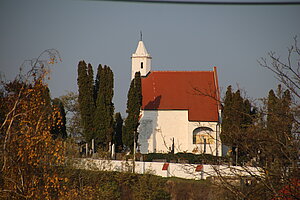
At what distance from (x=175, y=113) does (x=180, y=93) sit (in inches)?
75.6

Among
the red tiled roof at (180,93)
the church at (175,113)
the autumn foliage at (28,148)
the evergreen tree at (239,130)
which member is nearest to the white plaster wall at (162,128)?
the church at (175,113)

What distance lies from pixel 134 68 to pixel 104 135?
1171 cm

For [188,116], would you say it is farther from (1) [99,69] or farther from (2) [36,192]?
(2) [36,192]

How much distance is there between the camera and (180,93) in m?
37.2

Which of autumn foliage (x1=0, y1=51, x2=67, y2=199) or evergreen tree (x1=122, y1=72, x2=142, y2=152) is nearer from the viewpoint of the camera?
autumn foliage (x1=0, y1=51, x2=67, y2=199)

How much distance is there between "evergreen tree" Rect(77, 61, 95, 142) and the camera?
3014 cm

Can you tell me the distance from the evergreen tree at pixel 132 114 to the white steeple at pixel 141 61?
25.8 ft

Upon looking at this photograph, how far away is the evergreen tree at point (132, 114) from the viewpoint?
30.6 m

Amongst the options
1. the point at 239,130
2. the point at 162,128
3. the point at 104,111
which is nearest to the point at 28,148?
the point at 239,130

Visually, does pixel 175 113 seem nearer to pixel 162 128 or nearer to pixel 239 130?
pixel 162 128

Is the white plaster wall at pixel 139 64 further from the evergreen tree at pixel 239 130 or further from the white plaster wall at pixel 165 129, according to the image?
the evergreen tree at pixel 239 130

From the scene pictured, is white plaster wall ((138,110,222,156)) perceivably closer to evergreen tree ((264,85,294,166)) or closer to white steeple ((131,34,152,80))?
white steeple ((131,34,152,80))

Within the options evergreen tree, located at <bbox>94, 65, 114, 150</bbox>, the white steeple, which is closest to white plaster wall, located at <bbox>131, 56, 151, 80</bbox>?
the white steeple

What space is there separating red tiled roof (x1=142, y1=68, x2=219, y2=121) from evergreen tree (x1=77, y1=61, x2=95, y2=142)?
617 centimetres
